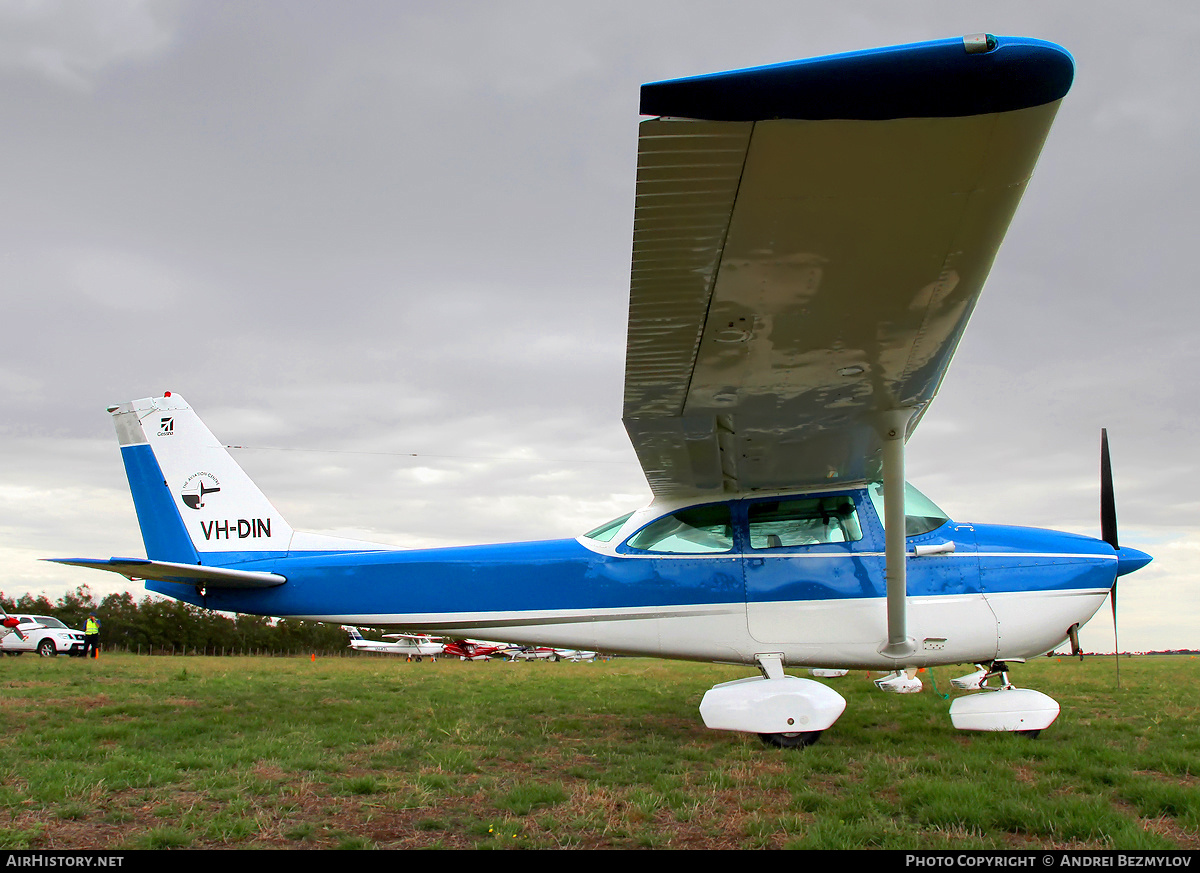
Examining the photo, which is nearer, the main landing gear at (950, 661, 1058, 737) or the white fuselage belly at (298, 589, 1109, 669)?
the main landing gear at (950, 661, 1058, 737)

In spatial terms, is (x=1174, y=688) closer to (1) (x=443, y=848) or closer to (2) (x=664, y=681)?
(2) (x=664, y=681)

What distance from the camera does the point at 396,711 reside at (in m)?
7.64

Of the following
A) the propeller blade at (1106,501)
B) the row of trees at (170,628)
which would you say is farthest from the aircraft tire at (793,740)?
the row of trees at (170,628)

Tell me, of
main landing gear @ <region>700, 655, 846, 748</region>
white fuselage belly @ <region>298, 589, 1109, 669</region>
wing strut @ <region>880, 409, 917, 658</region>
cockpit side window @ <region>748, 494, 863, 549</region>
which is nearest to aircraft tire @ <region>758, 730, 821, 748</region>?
main landing gear @ <region>700, 655, 846, 748</region>

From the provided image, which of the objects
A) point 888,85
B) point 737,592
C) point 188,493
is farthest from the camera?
point 188,493

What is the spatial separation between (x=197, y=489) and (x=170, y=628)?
2260 inches

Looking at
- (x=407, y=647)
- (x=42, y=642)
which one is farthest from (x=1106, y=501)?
(x=407, y=647)

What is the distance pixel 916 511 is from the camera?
627 cm

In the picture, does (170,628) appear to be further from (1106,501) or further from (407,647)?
(1106,501)

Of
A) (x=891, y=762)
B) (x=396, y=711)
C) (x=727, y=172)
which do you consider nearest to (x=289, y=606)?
(x=396, y=711)

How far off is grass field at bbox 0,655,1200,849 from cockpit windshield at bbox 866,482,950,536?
65.9 inches

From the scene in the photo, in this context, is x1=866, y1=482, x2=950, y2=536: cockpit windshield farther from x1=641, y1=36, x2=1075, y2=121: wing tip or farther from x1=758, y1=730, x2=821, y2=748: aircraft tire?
x1=641, y1=36, x2=1075, y2=121: wing tip

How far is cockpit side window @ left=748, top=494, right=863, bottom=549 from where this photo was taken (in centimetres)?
632

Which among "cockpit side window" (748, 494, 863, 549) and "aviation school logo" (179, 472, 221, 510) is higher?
"aviation school logo" (179, 472, 221, 510)
